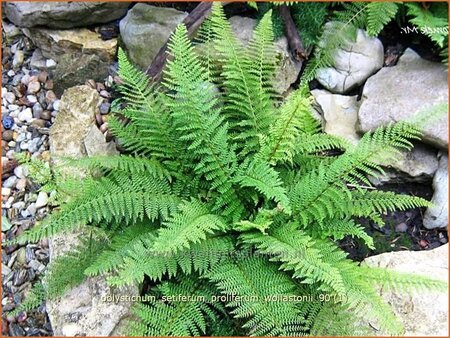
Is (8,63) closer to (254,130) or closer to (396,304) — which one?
(254,130)

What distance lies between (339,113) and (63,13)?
233 centimetres

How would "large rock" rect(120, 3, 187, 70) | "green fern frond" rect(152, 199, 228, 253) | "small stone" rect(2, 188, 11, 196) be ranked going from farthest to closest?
1. "large rock" rect(120, 3, 187, 70)
2. "small stone" rect(2, 188, 11, 196)
3. "green fern frond" rect(152, 199, 228, 253)

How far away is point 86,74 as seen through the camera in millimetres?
4934

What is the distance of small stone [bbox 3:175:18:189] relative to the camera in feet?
15.3

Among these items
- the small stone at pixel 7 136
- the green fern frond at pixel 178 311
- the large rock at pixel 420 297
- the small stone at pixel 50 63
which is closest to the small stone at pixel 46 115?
the small stone at pixel 7 136

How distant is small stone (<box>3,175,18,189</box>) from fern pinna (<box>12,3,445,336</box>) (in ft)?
2.71

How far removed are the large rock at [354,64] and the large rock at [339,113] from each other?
103 millimetres

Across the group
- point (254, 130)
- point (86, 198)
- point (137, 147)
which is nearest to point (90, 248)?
point (86, 198)

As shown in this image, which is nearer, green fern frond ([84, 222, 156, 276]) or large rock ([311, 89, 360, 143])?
green fern frond ([84, 222, 156, 276])

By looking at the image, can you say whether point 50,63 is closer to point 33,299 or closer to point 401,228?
point 33,299

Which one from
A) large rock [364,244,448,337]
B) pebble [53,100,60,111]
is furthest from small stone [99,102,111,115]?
large rock [364,244,448,337]

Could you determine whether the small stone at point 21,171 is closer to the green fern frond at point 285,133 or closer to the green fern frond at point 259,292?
the green fern frond at point 259,292

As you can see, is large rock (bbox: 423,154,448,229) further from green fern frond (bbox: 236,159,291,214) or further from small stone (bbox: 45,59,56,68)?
small stone (bbox: 45,59,56,68)

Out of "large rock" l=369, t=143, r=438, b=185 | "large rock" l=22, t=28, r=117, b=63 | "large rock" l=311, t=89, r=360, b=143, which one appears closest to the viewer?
"large rock" l=369, t=143, r=438, b=185
